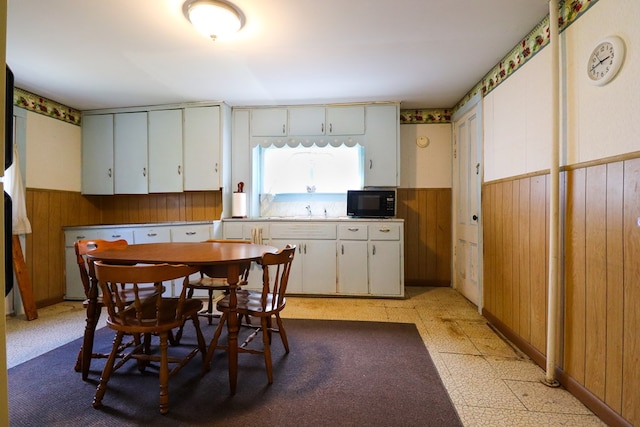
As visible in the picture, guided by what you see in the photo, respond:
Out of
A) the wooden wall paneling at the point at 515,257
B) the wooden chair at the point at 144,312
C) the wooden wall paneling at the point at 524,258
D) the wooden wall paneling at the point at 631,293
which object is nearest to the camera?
the wooden wall paneling at the point at 631,293

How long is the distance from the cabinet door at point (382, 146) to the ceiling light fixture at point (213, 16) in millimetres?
1978

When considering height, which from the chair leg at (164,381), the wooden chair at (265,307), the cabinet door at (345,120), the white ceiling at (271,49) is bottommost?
the chair leg at (164,381)

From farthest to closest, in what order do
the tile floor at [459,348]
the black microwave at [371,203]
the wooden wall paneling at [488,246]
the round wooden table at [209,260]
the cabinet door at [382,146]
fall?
the cabinet door at [382,146], the black microwave at [371,203], the wooden wall paneling at [488,246], the round wooden table at [209,260], the tile floor at [459,348]


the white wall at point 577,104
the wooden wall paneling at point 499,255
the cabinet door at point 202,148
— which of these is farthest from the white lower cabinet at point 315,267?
the white wall at point 577,104

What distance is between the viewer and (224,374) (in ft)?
6.19

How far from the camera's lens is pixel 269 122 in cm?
378

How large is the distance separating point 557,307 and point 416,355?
928mm

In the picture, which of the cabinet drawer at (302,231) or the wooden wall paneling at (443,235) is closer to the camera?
the cabinet drawer at (302,231)

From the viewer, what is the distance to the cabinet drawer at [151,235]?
343 cm

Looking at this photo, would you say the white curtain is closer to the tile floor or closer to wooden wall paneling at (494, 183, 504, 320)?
the tile floor

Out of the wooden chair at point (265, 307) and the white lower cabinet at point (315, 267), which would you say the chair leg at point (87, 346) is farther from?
the white lower cabinet at point (315, 267)

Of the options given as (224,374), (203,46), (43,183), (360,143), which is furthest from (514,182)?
(43,183)

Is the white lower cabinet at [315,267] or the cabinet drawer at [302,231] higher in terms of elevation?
the cabinet drawer at [302,231]

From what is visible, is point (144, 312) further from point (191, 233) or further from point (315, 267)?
point (315, 267)
